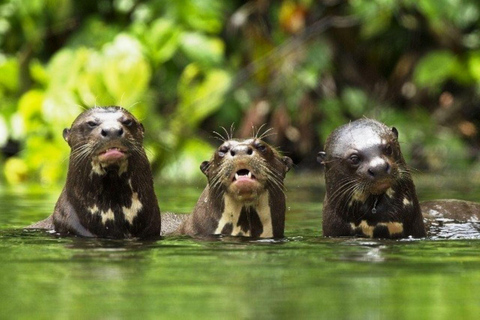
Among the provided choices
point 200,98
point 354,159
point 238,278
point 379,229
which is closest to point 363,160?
point 354,159

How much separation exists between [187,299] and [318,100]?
9194 millimetres

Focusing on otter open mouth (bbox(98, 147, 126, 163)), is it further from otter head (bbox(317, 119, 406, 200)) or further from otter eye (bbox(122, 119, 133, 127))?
otter head (bbox(317, 119, 406, 200))

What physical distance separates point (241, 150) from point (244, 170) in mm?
109

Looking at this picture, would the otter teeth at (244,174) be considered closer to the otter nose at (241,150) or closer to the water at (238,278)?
the otter nose at (241,150)

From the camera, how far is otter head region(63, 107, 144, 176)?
530 cm

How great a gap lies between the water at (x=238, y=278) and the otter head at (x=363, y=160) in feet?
0.90

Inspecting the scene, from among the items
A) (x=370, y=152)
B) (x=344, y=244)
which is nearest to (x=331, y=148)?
(x=370, y=152)

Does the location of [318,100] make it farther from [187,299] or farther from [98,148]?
[187,299]

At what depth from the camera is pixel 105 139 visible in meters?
5.29

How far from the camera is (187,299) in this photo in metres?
3.54

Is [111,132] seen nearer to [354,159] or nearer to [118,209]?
[118,209]

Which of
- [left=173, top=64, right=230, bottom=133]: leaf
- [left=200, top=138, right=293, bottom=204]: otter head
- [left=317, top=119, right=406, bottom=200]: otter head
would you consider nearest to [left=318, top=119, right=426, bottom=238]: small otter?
[left=317, top=119, right=406, bottom=200]: otter head

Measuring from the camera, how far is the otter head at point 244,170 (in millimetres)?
5492

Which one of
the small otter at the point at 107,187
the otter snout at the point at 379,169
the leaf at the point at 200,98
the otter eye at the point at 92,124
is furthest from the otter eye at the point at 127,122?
the leaf at the point at 200,98
